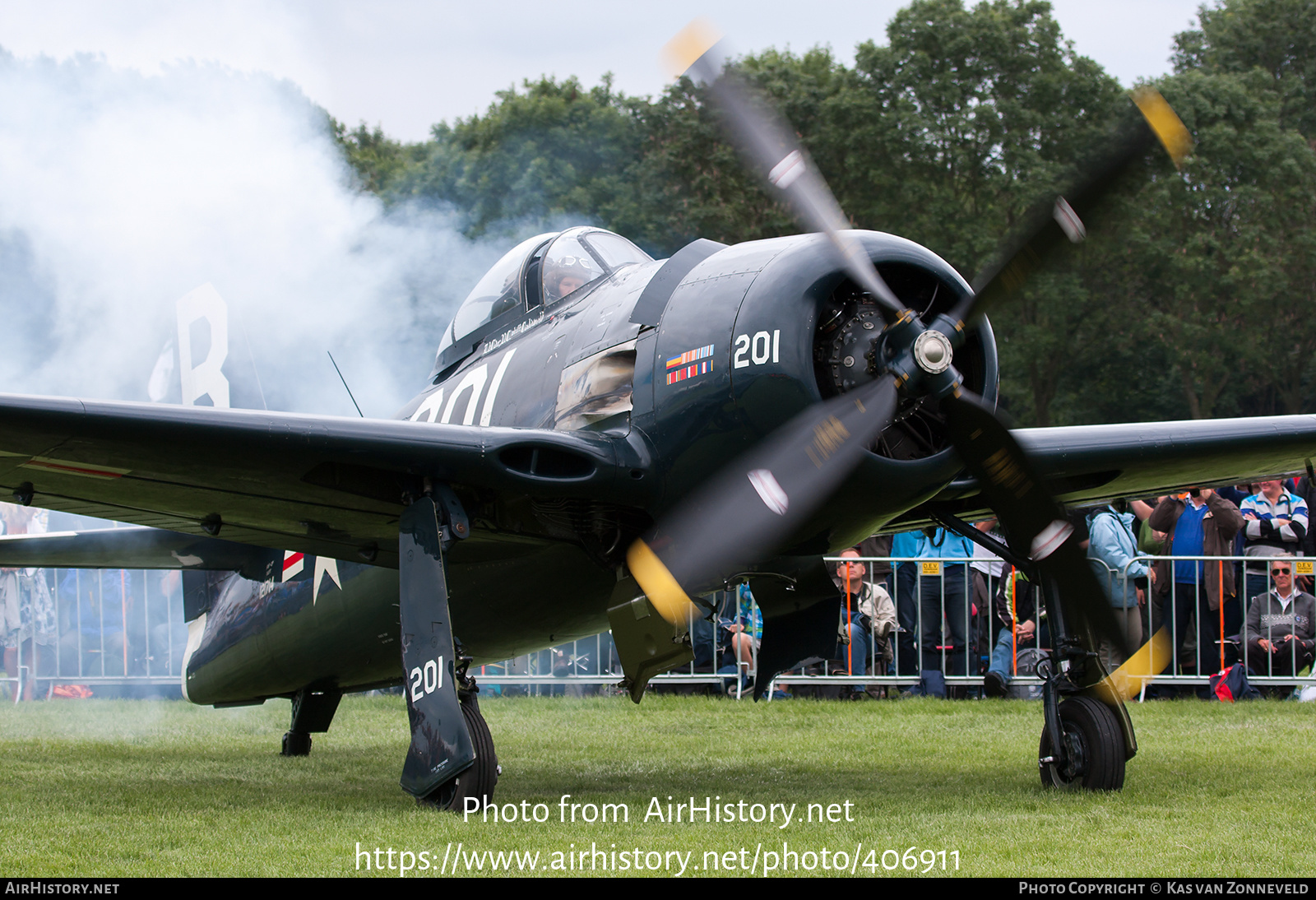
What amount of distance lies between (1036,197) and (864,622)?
21.6m

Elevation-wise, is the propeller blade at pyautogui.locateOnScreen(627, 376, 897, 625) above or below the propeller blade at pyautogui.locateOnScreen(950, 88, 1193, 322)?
below

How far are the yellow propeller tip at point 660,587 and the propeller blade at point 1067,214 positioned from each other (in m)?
1.87

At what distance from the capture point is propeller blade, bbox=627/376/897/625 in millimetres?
6078

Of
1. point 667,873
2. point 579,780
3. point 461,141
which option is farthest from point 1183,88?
point 667,873

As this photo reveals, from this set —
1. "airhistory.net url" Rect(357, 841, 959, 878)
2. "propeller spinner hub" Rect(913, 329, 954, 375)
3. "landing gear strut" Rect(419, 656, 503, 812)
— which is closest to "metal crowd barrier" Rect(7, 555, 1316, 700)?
"landing gear strut" Rect(419, 656, 503, 812)

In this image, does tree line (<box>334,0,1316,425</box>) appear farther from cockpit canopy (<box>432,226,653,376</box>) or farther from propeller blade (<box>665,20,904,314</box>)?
propeller blade (<box>665,20,904,314</box>)

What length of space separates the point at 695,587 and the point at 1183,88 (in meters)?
32.0

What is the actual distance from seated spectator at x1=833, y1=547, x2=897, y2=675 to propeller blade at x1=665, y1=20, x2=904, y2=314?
7.65m

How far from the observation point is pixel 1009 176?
33594 mm

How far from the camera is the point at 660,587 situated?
6.30 m

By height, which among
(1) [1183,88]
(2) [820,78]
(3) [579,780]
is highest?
(2) [820,78]
